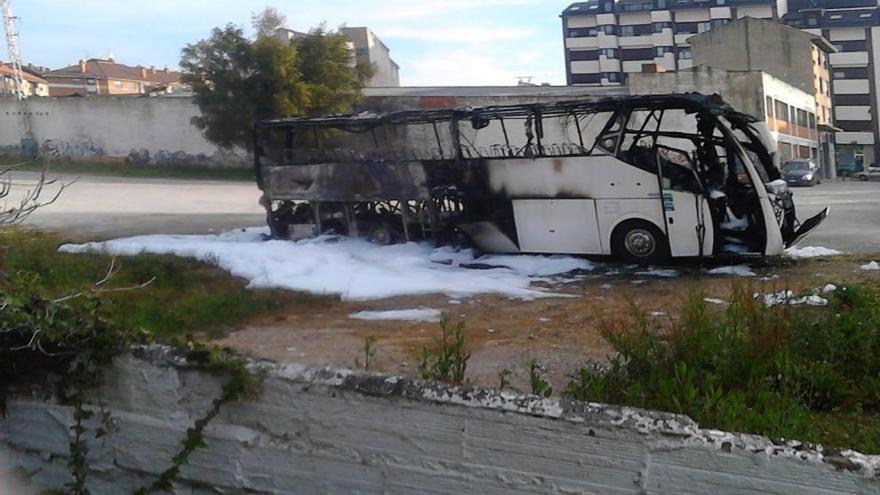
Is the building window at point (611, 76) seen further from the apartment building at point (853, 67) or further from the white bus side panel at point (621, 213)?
the white bus side panel at point (621, 213)

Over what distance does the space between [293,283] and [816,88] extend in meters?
60.9

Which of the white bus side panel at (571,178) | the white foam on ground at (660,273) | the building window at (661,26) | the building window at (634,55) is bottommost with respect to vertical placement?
the white foam on ground at (660,273)

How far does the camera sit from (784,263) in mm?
12242

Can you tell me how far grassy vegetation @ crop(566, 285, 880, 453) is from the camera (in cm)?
434

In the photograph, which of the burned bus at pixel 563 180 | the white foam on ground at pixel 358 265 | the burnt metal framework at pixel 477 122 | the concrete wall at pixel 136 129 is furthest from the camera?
the concrete wall at pixel 136 129

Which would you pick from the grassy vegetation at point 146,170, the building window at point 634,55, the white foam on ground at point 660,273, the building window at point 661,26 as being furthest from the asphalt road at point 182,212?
the building window at point 661,26

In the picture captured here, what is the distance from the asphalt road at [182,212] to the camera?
16.1m

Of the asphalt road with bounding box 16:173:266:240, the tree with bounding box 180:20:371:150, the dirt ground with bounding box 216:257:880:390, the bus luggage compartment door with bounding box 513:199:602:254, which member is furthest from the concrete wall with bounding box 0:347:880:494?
the tree with bounding box 180:20:371:150

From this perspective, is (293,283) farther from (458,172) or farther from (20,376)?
(20,376)

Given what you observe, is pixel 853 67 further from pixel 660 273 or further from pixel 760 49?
pixel 660 273

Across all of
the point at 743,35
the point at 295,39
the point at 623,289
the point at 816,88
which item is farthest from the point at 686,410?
the point at 816,88

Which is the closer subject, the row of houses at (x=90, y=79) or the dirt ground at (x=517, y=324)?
the dirt ground at (x=517, y=324)

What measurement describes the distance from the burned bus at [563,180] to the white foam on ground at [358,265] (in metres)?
0.40

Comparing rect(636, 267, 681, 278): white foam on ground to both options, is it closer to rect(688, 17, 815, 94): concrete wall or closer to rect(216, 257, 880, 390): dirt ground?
rect(216, 257, 880, 390): dirt ground
